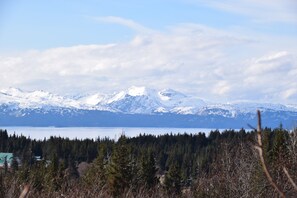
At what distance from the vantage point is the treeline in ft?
48.0

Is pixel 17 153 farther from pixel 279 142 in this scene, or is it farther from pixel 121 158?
pixel 279 142

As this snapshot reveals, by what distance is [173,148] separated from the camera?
9112 cm

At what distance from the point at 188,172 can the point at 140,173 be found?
26867 millimetres

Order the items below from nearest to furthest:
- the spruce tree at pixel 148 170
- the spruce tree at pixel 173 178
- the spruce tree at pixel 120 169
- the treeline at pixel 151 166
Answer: the treeline at pixel 151 166 → the spruce tree at pixel 120 169 → the spruce tree at pixel 173 178 → the spruce tree at pixel 148 170

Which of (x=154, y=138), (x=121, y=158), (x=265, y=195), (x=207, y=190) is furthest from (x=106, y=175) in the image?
(x=154, y=138)

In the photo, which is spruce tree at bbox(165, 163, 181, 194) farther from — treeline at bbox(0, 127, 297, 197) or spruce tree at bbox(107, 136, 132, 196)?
spruce tree at bbox(107, 136, 132, 196)

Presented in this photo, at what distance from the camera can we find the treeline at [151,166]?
14634 mm

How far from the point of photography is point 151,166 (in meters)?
52.8

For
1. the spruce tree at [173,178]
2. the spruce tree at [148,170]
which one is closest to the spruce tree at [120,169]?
the spruce tree at [148,170]

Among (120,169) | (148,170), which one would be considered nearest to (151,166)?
(148,170)

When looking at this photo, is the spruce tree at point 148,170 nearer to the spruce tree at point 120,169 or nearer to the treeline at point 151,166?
the treeline at point 151,166

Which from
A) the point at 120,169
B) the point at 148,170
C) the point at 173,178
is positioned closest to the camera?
the point at 120,169

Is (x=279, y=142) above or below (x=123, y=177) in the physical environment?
above

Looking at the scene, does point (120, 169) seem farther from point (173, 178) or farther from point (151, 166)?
point (151, 166)
